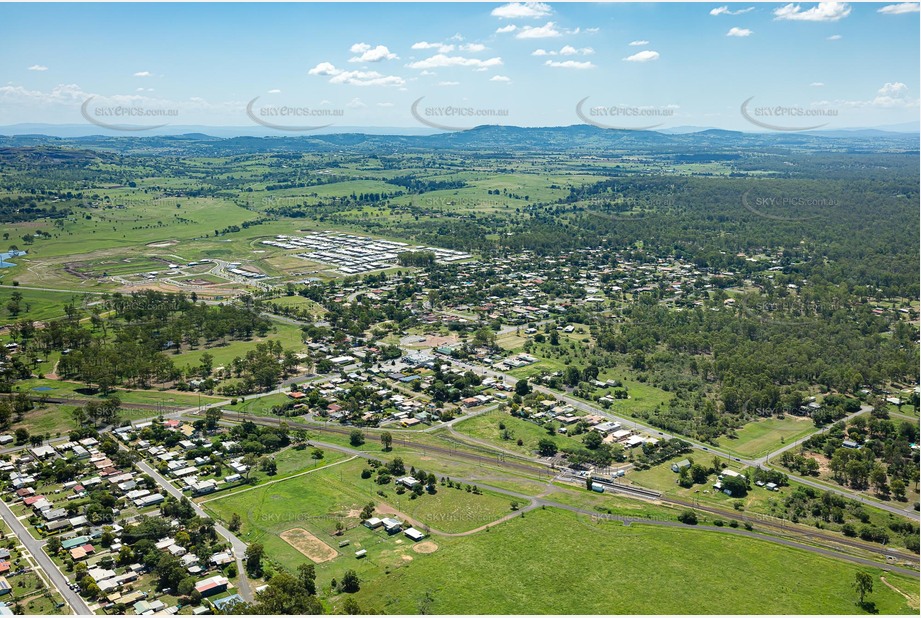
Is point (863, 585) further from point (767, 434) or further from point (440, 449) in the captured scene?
point (440, 449)

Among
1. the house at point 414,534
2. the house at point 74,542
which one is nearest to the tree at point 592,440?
the house at point 414,534

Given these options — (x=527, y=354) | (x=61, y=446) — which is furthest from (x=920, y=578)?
(x=61, y=446)

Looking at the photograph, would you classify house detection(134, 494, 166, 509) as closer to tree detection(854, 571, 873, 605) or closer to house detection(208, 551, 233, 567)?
house detection(208, 551, 233, 567)

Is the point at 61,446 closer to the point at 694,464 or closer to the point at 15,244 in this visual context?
the point at 694,464

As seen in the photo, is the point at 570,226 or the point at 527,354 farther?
the point at 570,226

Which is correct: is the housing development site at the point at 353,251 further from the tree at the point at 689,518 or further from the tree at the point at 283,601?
the tree at the point at 283,601
